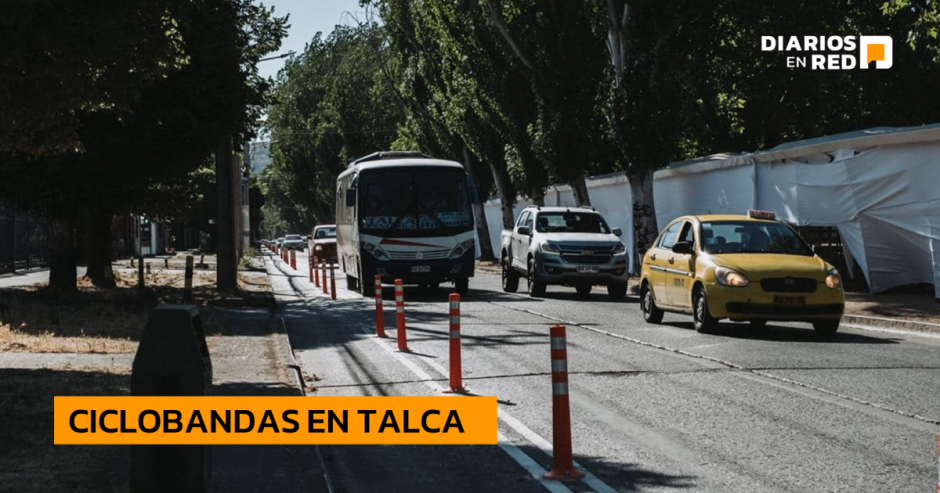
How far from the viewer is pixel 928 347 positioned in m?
15.5

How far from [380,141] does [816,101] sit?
5355 centimetres

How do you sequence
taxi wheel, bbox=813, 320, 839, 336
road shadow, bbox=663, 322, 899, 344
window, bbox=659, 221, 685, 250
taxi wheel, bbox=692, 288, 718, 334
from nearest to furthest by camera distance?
road shadow, bbox=663, 322, 899, 344
taxi wheel, bbox=813, 320, 839, 336
taxi wheel, bbox=692, 288, 718, 334
window, bbox=659, 221, 685, 250

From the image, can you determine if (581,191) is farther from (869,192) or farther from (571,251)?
(869,192)

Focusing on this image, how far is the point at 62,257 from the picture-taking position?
85.6 feet

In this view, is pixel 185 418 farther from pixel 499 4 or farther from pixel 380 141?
pixel 380 141

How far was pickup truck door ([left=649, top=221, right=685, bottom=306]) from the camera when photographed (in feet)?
61.2

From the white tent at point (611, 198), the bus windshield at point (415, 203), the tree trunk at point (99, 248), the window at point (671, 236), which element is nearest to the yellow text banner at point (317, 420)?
the window at point (671, 236)

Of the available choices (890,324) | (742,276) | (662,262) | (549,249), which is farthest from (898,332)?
(549,249)

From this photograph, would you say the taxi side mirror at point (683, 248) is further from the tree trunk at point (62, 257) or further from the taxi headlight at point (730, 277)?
the tree trunk at point (62, 257)

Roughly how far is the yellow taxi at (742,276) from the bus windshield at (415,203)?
9.84 metres

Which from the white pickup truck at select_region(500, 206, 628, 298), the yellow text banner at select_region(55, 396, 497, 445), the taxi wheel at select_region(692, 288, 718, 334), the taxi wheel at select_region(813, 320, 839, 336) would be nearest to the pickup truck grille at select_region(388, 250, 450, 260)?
the white pickup truck at select_region(500, 206, 628, 298)

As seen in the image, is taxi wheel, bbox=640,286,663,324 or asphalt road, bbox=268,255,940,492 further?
taxi wheel, bbox=640,286,663,324

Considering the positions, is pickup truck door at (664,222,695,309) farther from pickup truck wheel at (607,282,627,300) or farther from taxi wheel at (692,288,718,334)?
pickup truck wheel at (607,282,627,300)

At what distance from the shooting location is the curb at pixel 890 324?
17.7 m
